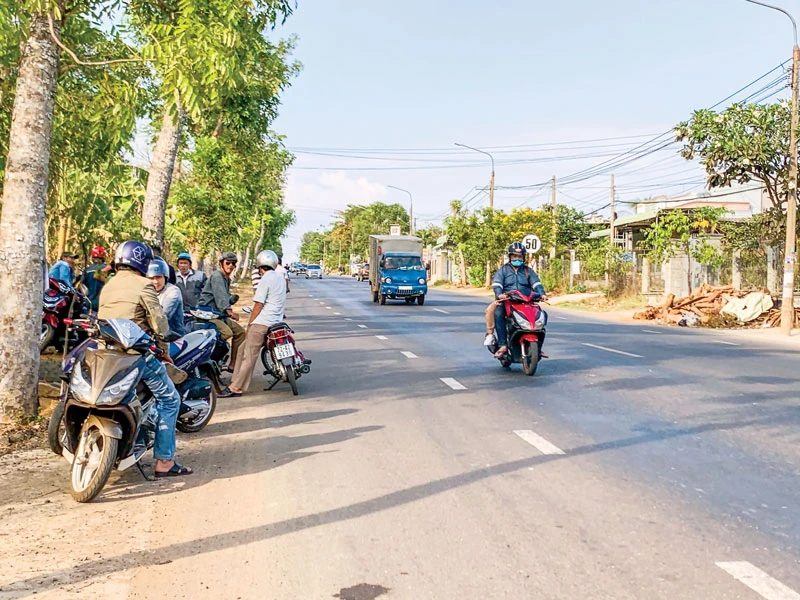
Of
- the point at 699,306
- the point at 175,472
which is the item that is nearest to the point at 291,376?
the point at 175,472

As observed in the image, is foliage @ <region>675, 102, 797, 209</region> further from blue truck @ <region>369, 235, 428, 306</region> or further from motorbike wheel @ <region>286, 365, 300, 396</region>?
motorbike wheel @ <region>286, 365, 300, 396</region>

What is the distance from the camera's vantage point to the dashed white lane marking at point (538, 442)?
780cm

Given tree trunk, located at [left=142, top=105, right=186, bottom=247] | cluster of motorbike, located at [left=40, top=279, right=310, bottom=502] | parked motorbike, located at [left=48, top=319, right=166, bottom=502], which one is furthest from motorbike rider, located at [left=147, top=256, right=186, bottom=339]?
tree trunk, located at [left=142, top=105, right=186, bottom=247]

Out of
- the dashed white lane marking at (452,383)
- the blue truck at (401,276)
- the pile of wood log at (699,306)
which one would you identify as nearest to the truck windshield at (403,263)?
the blue truck at (401,276)

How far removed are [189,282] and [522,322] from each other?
4.72 m

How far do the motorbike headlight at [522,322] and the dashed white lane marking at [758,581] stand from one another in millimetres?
8184

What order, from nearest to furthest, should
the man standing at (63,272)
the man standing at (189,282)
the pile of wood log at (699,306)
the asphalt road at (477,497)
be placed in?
the asphalt road at (477,497) → the man standing at (189,282) → the man standing at (63,272) → the pile of wood log at (699,306)

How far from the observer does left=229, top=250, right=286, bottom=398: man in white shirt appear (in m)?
11.1

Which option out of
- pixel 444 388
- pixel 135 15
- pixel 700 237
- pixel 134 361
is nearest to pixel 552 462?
pixel 134 361

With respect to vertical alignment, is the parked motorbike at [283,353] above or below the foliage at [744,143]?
below

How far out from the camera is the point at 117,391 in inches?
241

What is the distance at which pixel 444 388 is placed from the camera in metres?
11.8

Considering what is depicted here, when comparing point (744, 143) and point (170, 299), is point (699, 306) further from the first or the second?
point (170, 299)

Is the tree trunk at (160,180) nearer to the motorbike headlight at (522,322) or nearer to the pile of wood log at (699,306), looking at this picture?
the motorbike headlight at (522,322)
